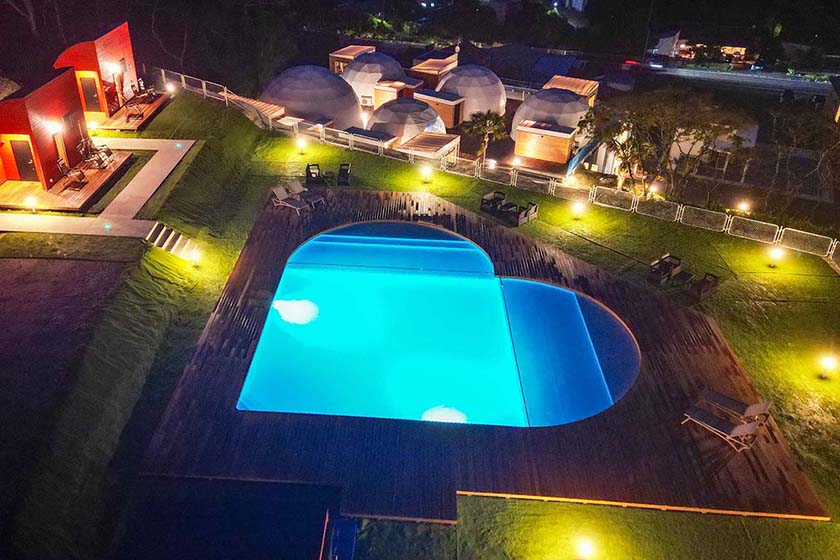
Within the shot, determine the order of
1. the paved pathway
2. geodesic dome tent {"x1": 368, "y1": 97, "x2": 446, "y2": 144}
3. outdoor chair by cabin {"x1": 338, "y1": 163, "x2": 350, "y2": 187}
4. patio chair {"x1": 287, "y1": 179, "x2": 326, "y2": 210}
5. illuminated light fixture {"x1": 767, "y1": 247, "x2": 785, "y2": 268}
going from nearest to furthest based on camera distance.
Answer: the paved pathway, illuminated light fixture {"x1": 767, "y1": 247, "x2": 785, "y2": 268}, patio chair {"x1": 287, "y1": 179, "x2": 326, "y2": 210}, outdoor chair by cabin {"x1": 338, "y1": 163, "x2": 350, "y2": 187}, geodesic dome tent {"x1": 368, "y1": 97, "x2": 446, "y2": 144}

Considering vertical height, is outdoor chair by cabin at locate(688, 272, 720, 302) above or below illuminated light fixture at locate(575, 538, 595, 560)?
above

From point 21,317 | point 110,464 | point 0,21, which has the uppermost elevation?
point 0,21

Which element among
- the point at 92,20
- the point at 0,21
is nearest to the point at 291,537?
the point at 0,21

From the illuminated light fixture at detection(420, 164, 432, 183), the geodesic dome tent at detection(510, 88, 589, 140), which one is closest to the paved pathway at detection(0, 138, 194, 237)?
the illuminated light fixture at detection(420, 164, 432, 183)

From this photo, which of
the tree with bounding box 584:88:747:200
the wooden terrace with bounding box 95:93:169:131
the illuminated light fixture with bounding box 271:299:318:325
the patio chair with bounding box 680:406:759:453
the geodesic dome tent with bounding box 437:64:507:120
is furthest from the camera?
the geodesic dome tent with bounding box 437:64:507:120

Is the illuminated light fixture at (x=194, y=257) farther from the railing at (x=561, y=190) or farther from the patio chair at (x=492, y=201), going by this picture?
the railing at (x=561, y=190)

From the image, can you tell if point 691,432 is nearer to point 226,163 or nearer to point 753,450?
point 753,450

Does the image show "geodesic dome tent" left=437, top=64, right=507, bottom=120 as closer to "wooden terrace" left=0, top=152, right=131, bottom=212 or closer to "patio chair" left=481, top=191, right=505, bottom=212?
"patio chair" left=481, top=191, right=505, bottom=212
